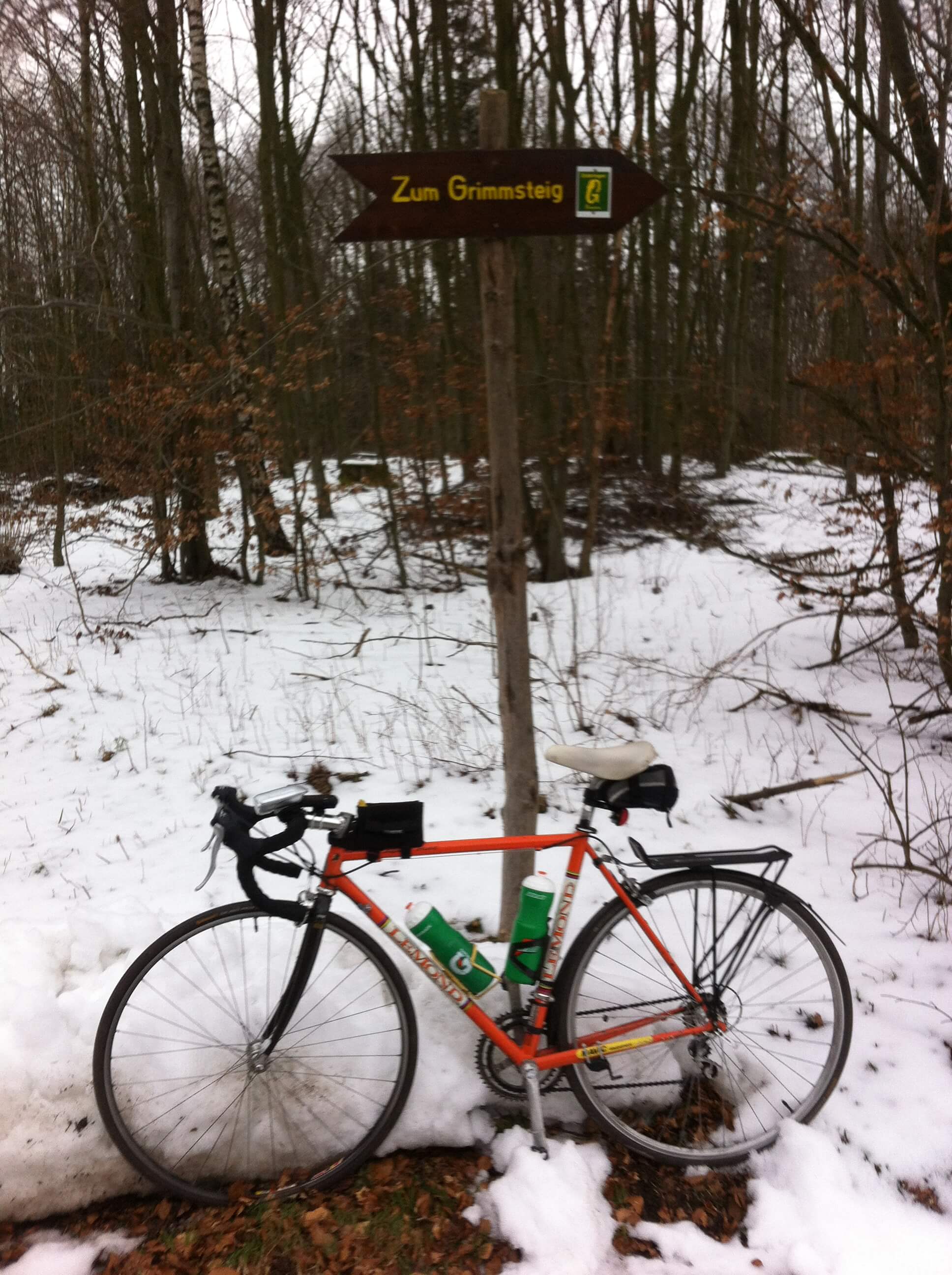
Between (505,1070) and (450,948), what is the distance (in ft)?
1.49

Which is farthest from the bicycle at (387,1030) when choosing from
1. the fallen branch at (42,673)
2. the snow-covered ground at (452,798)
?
the fallen branch at (42,673)

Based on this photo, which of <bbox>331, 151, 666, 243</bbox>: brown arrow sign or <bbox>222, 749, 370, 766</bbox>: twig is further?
<bbox>222, 749, 370, 766</bbox>: twig

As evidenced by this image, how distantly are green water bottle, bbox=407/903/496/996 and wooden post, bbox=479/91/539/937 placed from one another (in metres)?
0.57

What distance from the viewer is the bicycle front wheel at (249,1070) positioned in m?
2.17

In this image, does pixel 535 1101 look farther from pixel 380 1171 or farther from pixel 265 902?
pixel 265 902

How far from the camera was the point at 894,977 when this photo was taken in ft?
9.27

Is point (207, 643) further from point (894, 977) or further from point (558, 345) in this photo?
point (894, 977)

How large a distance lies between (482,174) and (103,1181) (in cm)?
288

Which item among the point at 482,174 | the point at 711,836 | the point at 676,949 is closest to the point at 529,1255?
the point at 676,949

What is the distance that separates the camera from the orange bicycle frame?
2.17 metres

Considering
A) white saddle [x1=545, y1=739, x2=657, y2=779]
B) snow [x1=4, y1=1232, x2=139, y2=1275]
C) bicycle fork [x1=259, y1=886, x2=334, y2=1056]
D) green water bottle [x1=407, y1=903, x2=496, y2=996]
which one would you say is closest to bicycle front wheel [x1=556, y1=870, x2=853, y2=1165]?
green water bottle [x1=407, y1=903, x2=496, y2=996]

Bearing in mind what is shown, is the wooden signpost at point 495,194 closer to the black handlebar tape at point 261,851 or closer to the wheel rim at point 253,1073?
the black handlebar tape at point 261,851

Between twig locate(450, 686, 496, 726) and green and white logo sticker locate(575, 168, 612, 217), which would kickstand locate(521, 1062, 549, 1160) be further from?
twig locate(450, 686, 496, 726)

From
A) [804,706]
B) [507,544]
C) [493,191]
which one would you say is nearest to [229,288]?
[804,706]
